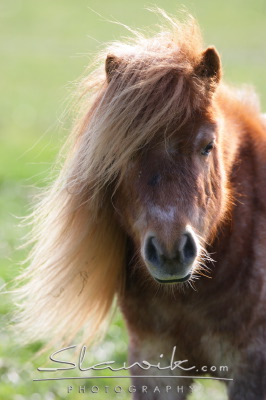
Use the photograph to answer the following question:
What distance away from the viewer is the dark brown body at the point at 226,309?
430cm

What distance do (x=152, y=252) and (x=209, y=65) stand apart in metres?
1.07

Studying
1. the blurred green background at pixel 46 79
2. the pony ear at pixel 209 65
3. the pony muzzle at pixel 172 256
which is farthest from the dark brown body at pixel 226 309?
the blurred green background at pixel 46 79

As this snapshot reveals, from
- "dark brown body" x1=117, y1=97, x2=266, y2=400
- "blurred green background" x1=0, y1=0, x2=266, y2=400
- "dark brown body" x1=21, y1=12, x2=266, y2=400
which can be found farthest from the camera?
"blurred green background" x1=0, y1=0, x2=266, y2=400

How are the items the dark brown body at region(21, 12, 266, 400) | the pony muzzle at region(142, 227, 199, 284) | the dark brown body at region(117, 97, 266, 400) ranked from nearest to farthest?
the pony muzzle at region(142, 227, 199, 284)
the dark brown body at region(21, 12, 266, 400)
the dark brown body at region(117, 97, 266, 400)

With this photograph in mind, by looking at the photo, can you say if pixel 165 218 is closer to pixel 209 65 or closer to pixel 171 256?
pixel 171 256

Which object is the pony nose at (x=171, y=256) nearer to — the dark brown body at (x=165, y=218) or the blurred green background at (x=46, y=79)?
the dark brown body at (x=165, y=218)

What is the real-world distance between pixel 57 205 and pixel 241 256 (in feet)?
3.37

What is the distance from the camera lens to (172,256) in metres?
3.63

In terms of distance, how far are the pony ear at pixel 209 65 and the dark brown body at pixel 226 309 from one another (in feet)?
1.49

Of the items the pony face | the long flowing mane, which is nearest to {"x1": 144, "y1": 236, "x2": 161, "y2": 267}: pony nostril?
the pony face

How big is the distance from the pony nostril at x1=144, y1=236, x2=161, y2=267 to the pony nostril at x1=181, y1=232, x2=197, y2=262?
13 cm

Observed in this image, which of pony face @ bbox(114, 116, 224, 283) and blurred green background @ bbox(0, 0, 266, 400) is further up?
blurred green background @ bbox(0, 0, 266, 400)

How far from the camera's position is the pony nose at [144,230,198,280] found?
3.63 m

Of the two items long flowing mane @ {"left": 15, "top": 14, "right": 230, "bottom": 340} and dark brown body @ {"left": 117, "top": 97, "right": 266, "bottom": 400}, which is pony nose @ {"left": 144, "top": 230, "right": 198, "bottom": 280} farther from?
dark brown body @ {"left": 117, "top": 97, "right": 266, "bottom": 400}
